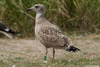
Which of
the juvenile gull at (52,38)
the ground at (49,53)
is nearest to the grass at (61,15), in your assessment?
the ground at (49,53)

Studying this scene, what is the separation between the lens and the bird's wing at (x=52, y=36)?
4.17m

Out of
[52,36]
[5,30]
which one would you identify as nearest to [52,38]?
[52,36]

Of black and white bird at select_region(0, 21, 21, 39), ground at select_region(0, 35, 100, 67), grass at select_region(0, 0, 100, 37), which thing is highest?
grass at select_region(0, 0, 100, 37)

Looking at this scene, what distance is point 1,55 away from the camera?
4.62 m

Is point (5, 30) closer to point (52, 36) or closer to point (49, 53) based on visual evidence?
point (49, 53)

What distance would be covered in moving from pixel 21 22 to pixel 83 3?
219 cm

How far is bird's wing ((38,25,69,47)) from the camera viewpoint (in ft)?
13.7

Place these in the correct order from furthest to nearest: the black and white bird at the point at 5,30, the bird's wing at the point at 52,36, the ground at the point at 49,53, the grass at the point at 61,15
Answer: the grass at the point at 61,15 < the black and white bird at the point at 5,30 < the ground at the point at 49,53 < the bird's wing at the point at 52,36

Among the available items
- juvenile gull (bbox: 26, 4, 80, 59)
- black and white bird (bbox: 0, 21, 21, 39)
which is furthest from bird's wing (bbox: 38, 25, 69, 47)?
black and white bird (bbox: 0, 21, 21, 39)

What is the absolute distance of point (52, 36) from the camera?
4195mm

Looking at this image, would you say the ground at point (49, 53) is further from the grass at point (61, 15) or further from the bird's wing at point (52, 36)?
the grass at point (61, 15)

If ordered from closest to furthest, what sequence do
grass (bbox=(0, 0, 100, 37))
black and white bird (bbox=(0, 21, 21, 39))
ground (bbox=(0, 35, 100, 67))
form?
ground (bbox=(0, 35, 100, 67)) < black and white bird (bbox=(0, 21, 21, 39)) < grass (bbox=(0, 0, 100, 37))

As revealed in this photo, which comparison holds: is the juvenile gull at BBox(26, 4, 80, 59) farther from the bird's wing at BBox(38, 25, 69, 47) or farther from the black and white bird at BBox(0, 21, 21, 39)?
the black and white bird at BBox(0, 21, 21, 39)

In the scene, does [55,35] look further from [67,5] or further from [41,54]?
[67,5]
